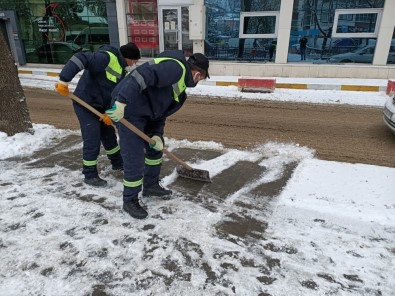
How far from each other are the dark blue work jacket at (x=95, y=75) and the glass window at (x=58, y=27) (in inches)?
451

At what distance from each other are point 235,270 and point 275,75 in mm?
10457

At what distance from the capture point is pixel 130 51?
345 centimetres

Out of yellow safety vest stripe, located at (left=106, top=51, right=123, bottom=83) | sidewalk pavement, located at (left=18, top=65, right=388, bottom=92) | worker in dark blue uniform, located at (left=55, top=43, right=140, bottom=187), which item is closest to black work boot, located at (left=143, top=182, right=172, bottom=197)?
worker in dark blue uniform, located at (left=55, top=43, right=140, bottom=187)

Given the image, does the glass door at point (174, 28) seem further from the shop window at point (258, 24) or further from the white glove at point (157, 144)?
the white glove at point (157, 144)

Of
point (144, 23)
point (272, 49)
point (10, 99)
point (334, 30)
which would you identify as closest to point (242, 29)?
point (272, 49)

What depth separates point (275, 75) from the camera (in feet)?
39.0

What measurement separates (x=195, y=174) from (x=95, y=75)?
163 centimetres

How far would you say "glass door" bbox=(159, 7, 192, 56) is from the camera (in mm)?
12398

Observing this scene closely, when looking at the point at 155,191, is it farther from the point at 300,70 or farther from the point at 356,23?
the point at 356,23

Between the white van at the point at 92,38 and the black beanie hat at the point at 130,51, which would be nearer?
the black beanie hat at the point at 130,51

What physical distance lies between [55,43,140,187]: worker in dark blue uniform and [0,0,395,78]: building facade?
9.12 m

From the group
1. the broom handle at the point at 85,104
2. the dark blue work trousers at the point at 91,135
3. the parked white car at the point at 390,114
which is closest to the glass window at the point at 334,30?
the parked white car at the point at 390,114

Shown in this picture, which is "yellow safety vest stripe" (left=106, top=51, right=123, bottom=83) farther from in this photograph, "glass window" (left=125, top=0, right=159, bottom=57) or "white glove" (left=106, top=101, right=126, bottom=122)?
"glass window" (left=125, top=0, right=159, bottom=57)

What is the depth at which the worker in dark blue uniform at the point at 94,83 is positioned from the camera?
3.26 m
